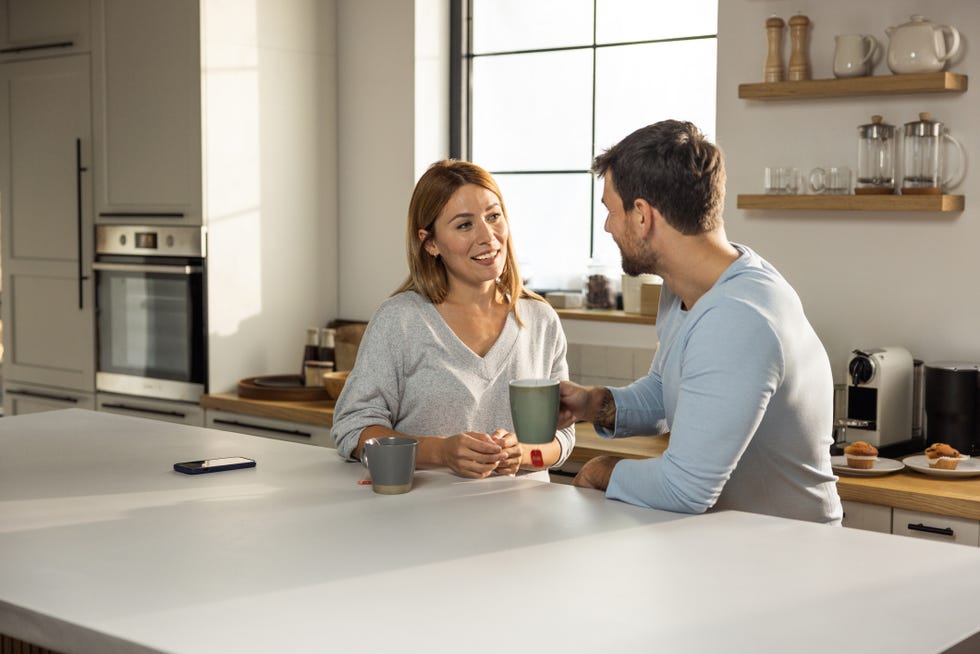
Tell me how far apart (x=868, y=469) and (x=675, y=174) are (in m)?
1.29

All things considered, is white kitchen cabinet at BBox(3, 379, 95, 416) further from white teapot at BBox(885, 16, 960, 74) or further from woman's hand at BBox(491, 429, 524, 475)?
white teapot at BBox(885, 16, 960, 74)

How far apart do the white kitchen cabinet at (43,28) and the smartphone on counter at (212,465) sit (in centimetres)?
275

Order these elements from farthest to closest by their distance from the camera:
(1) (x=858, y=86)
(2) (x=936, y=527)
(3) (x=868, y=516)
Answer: (1) (x=858, y=86) → (3) (x=868, y=516) → (2) (x=936, y=527)

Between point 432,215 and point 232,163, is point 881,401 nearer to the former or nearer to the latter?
point 432,215

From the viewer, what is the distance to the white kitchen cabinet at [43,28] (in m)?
4.33

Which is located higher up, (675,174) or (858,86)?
(858,86)

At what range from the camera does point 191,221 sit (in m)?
4.07

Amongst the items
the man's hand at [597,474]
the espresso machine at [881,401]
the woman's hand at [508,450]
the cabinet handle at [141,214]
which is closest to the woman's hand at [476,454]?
the woman's hand at [508,450]

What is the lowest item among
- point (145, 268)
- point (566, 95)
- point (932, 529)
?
point (932, 529)

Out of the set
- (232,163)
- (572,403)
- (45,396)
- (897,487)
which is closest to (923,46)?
(897,487)

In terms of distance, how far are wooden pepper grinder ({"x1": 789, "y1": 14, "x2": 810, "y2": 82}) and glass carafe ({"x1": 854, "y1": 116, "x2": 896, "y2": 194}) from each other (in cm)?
24

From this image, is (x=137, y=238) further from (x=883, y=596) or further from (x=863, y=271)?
(x=883, y=596)

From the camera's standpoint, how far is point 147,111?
13.6 ft

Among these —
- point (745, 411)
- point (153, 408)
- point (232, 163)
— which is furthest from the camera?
point (153, 408)
